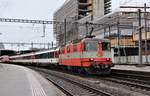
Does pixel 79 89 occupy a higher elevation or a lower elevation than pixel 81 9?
lower

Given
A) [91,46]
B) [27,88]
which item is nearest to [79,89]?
[27,88]

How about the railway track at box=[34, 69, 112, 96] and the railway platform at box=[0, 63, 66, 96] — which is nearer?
the railway platform at box=[0, 63, 66, 96]

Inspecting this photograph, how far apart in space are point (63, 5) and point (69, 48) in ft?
239

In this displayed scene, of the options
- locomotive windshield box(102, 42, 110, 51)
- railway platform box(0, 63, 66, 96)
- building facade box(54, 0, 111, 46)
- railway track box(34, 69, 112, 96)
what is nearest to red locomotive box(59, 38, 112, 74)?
locomotive windshield box(102, 42, 110, 51)

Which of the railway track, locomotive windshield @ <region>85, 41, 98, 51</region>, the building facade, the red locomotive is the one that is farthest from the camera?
the building facade

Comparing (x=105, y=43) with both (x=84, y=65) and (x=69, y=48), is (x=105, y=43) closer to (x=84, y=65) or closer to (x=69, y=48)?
(x=84, y=65)

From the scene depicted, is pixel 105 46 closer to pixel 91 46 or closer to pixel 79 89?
pixel 91 46

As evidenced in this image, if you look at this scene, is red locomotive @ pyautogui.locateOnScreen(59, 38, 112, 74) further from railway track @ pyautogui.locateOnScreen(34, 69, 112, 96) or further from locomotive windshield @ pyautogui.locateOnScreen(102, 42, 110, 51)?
railway track @ pyautogui.locateOnScreen(34, 69, 112, 96)

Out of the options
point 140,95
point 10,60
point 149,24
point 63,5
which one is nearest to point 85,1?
point 63,5

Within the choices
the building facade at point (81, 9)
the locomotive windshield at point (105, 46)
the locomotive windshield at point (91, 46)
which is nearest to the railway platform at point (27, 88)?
the locomotive windshield at point (91, 46)

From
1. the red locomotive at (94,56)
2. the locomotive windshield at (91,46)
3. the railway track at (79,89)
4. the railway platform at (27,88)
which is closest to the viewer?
the railway platform at (27,88)

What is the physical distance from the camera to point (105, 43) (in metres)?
31.9

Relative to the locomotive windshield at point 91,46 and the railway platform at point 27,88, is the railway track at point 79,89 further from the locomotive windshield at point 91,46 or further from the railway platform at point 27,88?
the locomotive windshield at point 91,46

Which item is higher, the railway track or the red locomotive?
the red locomotive
